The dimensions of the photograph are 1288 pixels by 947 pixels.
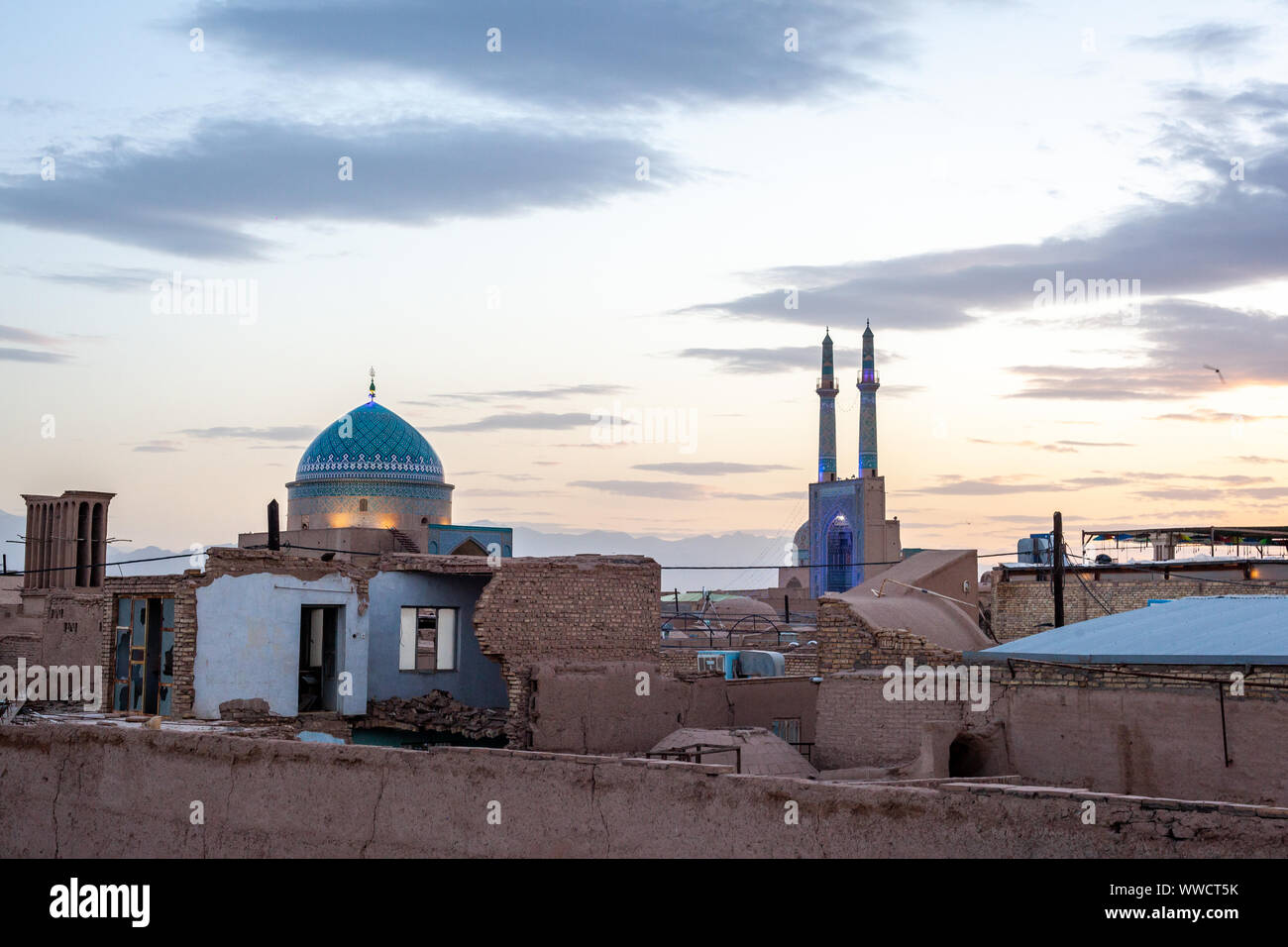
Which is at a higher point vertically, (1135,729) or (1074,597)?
(1074,597)

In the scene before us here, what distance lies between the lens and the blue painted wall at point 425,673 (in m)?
18.2

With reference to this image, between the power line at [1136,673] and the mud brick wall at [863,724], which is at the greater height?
the power line at [1136,673]

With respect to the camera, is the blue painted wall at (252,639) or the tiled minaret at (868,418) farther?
the tiled minaret at (868,418)

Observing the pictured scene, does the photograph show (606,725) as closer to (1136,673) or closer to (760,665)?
(760,665)

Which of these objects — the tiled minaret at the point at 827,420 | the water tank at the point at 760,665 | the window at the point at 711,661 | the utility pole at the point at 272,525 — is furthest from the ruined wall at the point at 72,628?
the tiled minaret at the point at 827,420

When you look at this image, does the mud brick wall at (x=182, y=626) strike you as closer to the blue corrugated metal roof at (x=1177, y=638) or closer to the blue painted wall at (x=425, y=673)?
the blue painted wall at (x=425, y=673)

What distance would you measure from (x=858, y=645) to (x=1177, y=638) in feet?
19.0

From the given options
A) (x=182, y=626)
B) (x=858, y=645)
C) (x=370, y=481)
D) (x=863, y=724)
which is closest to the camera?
(x=863, y=724)

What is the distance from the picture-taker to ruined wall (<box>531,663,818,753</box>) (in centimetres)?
1647

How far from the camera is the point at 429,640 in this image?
19453mm

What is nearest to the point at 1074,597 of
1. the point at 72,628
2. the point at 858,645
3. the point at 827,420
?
the point at 858,645

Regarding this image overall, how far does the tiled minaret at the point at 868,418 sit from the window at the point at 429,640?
50.1 meters

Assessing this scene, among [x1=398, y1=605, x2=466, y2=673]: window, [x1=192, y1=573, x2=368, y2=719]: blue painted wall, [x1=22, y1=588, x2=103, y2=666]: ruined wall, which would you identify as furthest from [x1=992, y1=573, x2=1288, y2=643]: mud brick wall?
[x1=22, y1=588, x2=103, y2=666]: ruined wall
